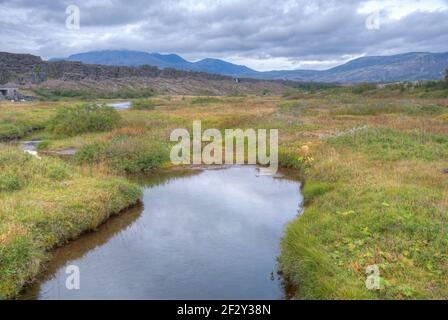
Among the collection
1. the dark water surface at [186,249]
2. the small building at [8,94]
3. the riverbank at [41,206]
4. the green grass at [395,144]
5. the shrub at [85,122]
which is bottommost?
the dark water surface at [186,249]

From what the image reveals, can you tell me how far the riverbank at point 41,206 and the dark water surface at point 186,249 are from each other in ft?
1.82

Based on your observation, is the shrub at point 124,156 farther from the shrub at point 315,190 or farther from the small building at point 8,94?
the small building at point 8,94

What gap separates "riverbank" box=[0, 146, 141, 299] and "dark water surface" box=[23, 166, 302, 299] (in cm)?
56

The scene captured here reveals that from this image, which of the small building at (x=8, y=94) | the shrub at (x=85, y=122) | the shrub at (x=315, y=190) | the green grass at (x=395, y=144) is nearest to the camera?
the shrub at (x=315, y=190)

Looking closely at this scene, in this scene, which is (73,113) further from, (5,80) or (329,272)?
(5,80)

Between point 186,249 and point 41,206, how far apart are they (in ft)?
19.7

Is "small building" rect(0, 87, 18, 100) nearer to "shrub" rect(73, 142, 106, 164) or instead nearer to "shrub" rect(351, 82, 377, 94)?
"shrub" rect(351, 82, 377, 94)

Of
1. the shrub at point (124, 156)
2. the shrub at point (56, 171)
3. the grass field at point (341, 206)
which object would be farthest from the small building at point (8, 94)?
the shrub at point (56, 171)

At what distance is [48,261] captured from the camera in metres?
14.8

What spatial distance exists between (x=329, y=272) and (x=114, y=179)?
13927 millimetres

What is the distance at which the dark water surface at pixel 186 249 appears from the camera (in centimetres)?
1291

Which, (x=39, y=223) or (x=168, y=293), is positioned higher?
(x=39, y=223)

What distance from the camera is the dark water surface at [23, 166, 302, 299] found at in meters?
12.9
